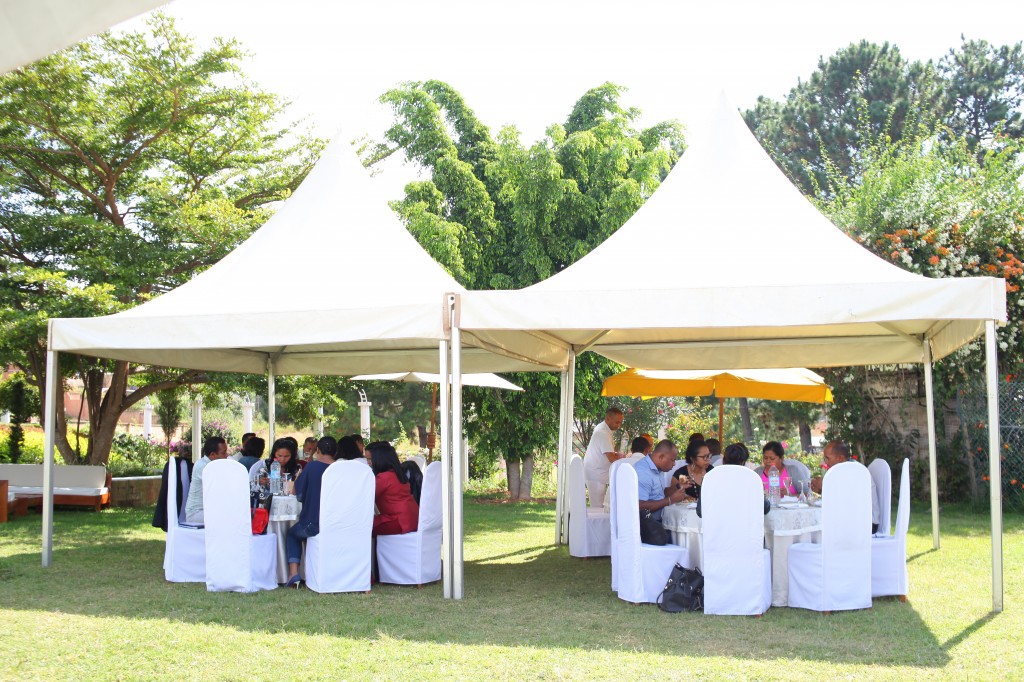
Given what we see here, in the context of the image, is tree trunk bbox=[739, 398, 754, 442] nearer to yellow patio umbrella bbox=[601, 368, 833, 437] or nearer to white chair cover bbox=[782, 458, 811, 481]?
yellow patio umbrella bbox=[601, 368, 833, 437]

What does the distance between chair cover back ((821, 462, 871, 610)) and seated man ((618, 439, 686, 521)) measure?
1.24 metres

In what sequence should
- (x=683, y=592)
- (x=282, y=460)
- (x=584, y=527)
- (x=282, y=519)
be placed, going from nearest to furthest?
1. (x=683, y=592)
2. (x=282, y=519)
3. (x=282, y=460)
4. (x=584, y=527)

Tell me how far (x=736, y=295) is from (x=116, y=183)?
11.6 meters

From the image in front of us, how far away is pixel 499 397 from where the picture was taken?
52.2 feet

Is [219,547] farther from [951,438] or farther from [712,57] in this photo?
[951,438]

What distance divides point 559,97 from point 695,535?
470 inches

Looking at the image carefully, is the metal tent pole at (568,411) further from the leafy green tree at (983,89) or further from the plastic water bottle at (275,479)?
the leafy green tree at (983,89)

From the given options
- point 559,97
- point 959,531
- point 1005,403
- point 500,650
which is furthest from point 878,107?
point 500,650

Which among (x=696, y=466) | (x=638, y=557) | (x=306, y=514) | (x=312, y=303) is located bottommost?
(x=638, y=557)

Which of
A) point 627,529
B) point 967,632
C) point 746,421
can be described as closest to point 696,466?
point 627,529

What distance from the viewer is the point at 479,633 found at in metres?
5.93

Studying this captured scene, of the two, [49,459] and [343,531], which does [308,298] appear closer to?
[343,531]

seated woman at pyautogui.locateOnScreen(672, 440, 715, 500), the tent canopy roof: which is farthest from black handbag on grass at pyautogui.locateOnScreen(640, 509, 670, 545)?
the tent canopy roof

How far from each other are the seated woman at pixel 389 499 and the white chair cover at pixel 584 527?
234 cm
